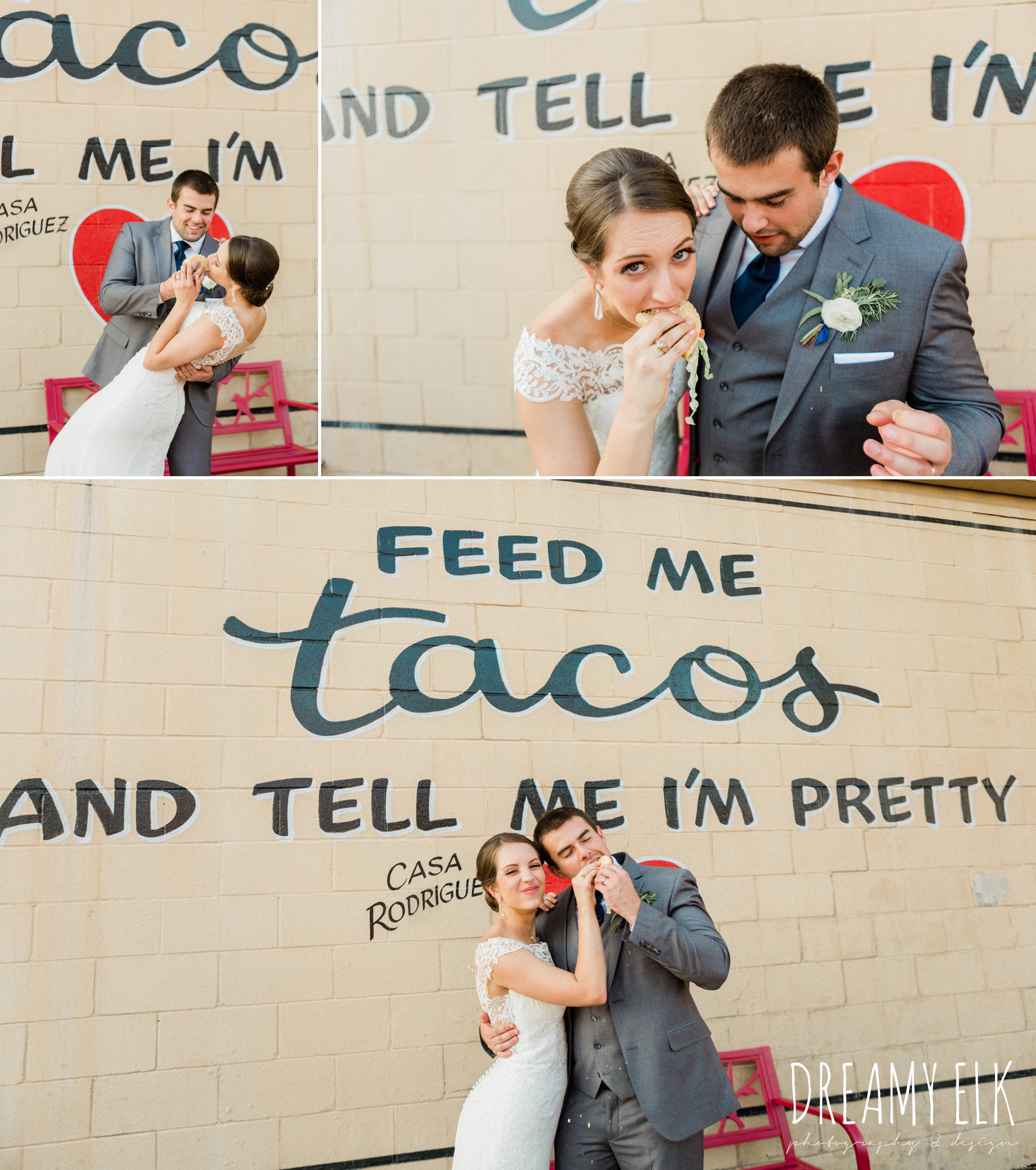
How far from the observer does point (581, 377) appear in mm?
2977

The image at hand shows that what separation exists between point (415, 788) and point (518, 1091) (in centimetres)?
119

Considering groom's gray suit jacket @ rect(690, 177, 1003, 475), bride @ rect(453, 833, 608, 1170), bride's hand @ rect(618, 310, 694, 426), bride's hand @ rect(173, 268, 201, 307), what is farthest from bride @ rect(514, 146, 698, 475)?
bride's hand @ rect(173, 268, 201, 307)

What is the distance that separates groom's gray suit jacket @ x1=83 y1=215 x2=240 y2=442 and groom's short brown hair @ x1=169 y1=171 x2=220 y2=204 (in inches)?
4.7

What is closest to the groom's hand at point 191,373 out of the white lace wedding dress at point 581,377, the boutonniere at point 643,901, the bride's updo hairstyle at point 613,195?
the white lace wedding dress at point 581,377

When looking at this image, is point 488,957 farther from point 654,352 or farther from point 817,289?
point 817,289

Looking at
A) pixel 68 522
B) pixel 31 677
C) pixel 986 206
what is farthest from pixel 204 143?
pixel 986 206

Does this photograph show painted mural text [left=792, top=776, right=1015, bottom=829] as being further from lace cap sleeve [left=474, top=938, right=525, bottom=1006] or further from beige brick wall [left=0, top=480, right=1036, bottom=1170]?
lace cap sleeve [left=474, top=938, right=525, bottom=1006]

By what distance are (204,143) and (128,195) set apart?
14.7 inches

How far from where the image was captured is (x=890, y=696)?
4297 millimetres

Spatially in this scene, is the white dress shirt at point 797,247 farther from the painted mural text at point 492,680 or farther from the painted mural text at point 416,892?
the painted mural text at point 416,892

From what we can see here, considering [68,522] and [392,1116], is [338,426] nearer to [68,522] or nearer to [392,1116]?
[68,522]

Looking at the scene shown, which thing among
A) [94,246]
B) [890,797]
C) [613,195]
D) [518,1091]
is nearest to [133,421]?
[94,246]

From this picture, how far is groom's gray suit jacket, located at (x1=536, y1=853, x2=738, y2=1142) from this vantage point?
2623 millimetres

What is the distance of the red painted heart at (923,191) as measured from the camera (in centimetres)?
362
